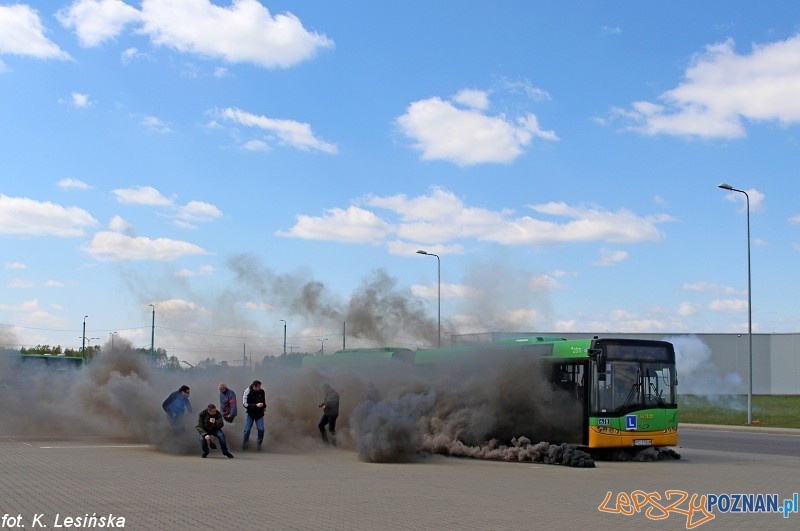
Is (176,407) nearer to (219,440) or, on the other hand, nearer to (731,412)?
(219,440)

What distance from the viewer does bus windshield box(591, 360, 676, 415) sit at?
1891 centimetres

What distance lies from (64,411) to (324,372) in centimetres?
821

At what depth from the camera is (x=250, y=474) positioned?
15234mm

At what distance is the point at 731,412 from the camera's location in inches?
1839

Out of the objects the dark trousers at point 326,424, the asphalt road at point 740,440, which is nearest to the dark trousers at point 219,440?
the dark trousers at point 326,424

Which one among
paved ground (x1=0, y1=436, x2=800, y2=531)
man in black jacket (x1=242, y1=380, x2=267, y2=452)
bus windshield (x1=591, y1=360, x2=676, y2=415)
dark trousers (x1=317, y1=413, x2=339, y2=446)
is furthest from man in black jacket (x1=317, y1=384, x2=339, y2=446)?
bus windshield (x1=591, y1=360, x2=676, y2=415)

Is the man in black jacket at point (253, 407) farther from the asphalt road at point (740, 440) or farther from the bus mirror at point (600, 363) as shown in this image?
the asphalt road at point (740, 440)

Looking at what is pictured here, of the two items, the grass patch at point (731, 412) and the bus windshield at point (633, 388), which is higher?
the bus windshield at point (633, 388)

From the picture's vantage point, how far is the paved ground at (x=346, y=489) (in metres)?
10.5

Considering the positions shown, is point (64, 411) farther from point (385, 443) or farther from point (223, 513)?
point (223, 513)

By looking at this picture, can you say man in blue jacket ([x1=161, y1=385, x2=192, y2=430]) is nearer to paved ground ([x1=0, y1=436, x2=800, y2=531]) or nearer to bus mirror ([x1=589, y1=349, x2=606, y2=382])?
paved ground ([x1=0, y1=436, x2=800, y2=531])

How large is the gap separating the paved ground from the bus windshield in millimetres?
1302

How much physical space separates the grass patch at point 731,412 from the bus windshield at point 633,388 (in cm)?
1811

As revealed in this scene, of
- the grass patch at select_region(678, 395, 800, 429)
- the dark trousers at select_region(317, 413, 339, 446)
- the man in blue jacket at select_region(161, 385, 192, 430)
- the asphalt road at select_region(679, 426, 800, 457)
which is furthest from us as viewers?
the grass patch at select_region(678, 395, 800, 429)
